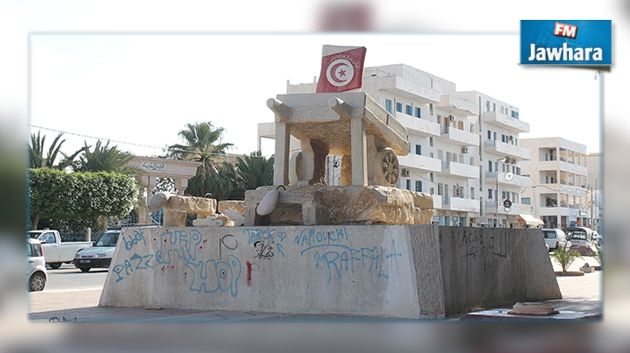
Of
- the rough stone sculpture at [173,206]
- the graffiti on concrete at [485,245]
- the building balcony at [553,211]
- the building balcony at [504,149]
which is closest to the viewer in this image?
the graffiti on concrete at [485,245]

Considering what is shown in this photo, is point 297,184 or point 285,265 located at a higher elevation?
point 297,184

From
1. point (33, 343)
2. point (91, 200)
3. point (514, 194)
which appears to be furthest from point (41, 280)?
point (514, 194)

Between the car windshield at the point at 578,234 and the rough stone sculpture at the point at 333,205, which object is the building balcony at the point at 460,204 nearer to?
the car windshield at the point at 578,234

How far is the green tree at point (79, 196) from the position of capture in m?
35.8

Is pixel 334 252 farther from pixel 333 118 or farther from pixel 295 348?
pixel 295 348

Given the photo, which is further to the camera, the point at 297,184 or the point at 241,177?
the point at 241,177

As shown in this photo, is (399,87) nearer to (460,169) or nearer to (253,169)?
(460,169)

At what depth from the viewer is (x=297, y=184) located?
51.5 ft

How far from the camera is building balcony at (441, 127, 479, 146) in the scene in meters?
56.0

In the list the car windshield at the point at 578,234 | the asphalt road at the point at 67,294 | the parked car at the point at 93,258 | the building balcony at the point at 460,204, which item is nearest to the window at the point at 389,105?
the building balcony at the point at 460,204

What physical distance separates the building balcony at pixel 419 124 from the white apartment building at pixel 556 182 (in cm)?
1903

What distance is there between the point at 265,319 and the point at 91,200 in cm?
2743

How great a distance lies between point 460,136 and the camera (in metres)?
57.7

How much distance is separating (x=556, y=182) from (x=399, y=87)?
29.3 metres
